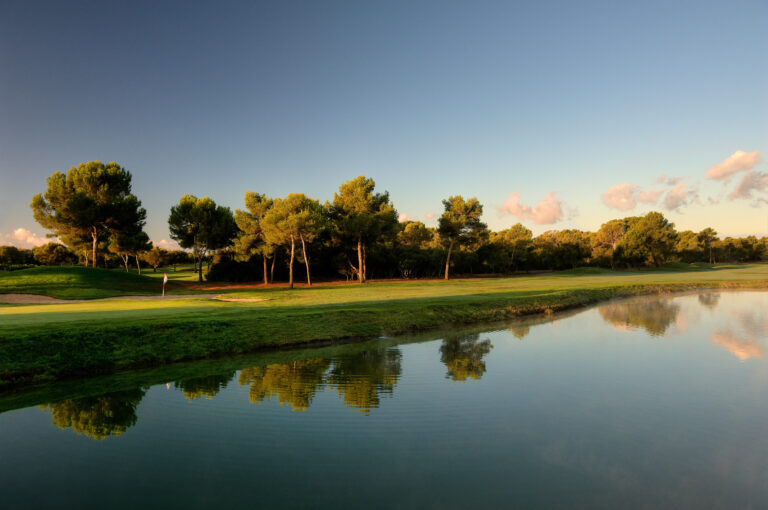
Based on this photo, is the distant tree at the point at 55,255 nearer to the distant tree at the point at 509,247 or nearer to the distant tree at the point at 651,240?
the distant tree at the point at 509,247

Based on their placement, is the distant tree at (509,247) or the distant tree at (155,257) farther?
the distant tree at (155,257)

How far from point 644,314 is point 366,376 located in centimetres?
1951

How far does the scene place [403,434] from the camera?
6.87 metres

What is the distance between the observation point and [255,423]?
744cm

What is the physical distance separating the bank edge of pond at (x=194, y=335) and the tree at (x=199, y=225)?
133 ft

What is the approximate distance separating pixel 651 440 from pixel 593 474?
73.5 inches

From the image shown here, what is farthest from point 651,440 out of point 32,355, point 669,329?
point 32,355

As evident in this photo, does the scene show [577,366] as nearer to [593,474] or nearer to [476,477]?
[593,474]

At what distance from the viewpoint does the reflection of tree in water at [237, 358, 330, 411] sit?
8828 millimetres

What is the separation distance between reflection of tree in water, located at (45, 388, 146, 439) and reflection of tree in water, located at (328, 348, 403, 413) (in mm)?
4548

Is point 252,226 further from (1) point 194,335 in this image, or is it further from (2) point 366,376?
(2) point 366,376

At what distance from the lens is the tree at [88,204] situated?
148ft

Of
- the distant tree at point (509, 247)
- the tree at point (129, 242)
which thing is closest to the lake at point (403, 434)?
the tree at point (129, 242)

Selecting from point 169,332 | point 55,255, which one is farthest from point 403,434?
point 55,255
